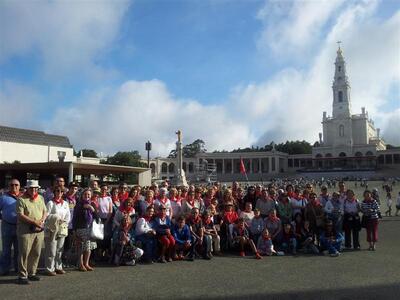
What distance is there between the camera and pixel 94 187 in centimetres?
927

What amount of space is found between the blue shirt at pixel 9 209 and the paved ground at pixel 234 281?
3.39ft

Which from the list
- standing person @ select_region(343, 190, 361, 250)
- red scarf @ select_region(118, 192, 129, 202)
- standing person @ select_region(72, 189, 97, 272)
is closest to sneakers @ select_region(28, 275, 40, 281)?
standing person @ select_region(72, 189, 97, 272)

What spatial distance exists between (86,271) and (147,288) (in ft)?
6.05

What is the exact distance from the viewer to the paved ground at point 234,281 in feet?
20.1

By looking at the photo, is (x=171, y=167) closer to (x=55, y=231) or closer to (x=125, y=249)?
(x=125, y=249)

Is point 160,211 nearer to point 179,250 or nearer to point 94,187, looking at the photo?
point 179,250

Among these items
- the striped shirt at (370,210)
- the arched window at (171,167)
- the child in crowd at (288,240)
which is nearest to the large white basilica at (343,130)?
the arched window at (171,167)

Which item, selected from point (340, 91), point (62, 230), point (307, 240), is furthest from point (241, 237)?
point (340, 91)

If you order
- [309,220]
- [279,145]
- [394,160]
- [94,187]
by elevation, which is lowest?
[309,220]

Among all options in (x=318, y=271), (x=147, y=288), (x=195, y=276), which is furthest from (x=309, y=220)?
(x=147, y=288)

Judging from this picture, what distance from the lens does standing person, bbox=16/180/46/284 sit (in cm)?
682

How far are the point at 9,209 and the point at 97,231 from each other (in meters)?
1.71

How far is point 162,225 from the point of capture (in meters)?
9.02

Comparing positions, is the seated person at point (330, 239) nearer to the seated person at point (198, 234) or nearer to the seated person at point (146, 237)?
the seated person at point (198, 234)
